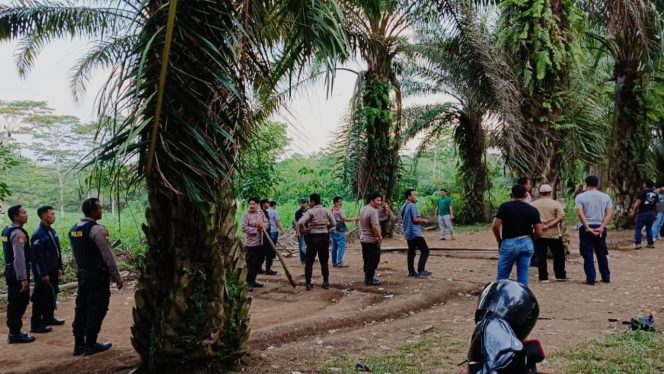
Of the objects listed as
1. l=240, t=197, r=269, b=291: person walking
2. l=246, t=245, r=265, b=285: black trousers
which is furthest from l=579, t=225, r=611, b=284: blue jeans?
l=246, t=245, r=265, b=285: black trousers

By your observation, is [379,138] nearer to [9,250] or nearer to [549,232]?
[549,232]

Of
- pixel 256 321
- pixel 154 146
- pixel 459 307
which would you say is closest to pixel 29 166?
pixel 256 321

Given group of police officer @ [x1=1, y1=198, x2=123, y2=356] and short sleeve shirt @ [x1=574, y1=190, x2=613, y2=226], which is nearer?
group of police officer @ [x1=1, y1=198, x2=123, y2=356]

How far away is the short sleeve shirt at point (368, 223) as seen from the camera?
9.41 m

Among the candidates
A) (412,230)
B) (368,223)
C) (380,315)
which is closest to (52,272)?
(380,315)

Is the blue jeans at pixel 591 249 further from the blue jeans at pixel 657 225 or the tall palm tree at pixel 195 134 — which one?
the blue jeans at pixel 657 225

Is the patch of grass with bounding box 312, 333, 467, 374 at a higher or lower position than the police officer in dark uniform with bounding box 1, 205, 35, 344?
lower

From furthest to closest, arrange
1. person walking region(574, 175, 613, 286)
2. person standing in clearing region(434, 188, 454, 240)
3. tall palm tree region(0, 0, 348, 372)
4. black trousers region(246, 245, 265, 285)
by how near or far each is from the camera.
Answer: person standing in clearing region(434, 188, 454, 240)
black trousers region(246, 245, 265, 285)
person walking region(574, 175, 613, 286)
tall palm tree region(0, 0, 348, 372)

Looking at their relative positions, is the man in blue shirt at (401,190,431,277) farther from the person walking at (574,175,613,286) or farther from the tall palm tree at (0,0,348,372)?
the tall palm tree at (0,0,348,372)

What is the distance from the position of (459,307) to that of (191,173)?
17.2 feet

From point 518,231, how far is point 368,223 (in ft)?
9.36

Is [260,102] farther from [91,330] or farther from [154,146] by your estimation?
[91,330]

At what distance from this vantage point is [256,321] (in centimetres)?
802

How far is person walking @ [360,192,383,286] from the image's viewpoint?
30.9 feet
